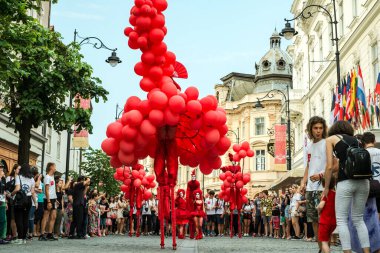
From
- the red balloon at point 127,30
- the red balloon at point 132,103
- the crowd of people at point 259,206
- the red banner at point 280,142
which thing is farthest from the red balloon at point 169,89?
the red banner at point 280,142

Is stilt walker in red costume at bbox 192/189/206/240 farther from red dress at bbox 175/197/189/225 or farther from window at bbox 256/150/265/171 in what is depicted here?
window at bbox 256/150/265/171

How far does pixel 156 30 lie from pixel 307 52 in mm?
30310

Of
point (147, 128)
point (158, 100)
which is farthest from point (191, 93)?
point (147, 128)

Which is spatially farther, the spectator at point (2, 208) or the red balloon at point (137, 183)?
the red balloon at point (137, 183)

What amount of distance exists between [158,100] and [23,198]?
4.69 metres

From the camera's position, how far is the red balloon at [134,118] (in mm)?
10656

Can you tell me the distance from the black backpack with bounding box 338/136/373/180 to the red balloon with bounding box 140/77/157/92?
16.0 ft

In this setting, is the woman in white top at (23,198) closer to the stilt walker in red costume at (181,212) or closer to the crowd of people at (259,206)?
the crowd of people at (259,206)

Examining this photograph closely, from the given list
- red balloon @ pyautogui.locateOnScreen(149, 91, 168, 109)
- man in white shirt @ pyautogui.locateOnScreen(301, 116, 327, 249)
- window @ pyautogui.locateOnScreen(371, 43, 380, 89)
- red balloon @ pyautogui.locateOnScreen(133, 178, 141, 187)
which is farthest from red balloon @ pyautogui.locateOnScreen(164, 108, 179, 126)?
window @ pyautogui.locateOnScreen(371, 43, 380, 89)

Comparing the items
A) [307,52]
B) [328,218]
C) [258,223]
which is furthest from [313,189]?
[307,52]

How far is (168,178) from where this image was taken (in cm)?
1158

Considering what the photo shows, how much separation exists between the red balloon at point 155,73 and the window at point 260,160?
2295 inches

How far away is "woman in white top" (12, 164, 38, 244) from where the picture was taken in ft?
43.5

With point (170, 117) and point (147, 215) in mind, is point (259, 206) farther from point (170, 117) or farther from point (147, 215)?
point (170, 117)
